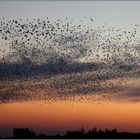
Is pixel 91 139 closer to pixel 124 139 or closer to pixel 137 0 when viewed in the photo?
pixel 124 139

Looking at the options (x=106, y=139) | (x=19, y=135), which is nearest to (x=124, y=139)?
(x=106, y=139)

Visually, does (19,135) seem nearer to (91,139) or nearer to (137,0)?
(91,139)

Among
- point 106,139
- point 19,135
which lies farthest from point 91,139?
point 19,135

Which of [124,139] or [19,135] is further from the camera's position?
[19,135]

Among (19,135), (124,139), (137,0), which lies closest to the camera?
(137,0)

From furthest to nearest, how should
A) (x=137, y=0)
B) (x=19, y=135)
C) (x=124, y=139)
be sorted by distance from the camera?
1. (x=19, y=135)
2. (x=124, y=139)
3. (x=137, y=0)

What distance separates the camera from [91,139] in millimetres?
128750

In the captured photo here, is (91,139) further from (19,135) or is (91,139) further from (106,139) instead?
(19,135)

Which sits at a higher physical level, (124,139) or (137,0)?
(137,0)

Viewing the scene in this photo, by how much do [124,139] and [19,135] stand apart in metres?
32.4

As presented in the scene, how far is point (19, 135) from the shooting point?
138 m

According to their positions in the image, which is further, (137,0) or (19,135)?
(19,135)

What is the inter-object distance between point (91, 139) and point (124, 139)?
32.3ft

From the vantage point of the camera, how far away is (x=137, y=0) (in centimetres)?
4956
